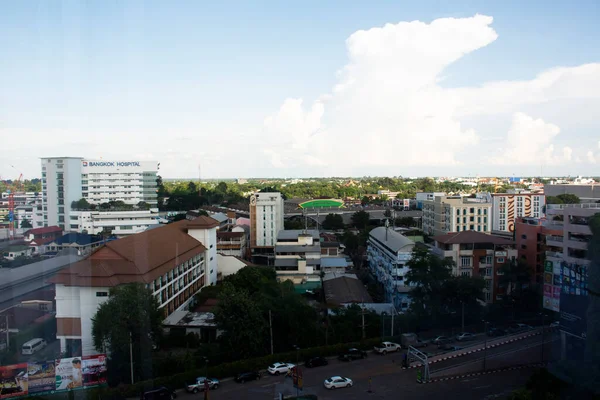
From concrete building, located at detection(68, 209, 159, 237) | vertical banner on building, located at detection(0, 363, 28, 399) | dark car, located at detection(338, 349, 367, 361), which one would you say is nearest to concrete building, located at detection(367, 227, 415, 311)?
dark car, located at detection(338, 349, 367, 361)

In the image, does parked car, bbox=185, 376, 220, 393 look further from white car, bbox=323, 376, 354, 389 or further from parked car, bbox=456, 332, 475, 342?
parked car, bbox=456, 332, 475, 342

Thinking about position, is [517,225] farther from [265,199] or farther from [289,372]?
[265,199]

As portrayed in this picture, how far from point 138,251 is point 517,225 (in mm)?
6115

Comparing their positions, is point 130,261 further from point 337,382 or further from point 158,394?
point 337,382

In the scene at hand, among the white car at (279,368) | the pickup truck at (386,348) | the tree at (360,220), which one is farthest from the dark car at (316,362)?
the tree at (360,220)

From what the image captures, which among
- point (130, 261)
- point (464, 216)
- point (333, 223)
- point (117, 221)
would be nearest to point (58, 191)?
point (130, 261)

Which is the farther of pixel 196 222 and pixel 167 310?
Answer: pixel 196 222

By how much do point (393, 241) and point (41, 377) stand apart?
575cm

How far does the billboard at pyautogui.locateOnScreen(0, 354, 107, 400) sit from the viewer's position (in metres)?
3.34

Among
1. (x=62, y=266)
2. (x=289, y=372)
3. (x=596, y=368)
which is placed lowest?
(x=289, y=372)

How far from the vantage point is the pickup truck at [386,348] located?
4840mm

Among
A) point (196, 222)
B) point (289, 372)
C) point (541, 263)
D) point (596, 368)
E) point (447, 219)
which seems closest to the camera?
point (596, 368)

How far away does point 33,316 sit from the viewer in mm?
4520

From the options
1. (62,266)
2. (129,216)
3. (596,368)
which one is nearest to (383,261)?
(596,368)
